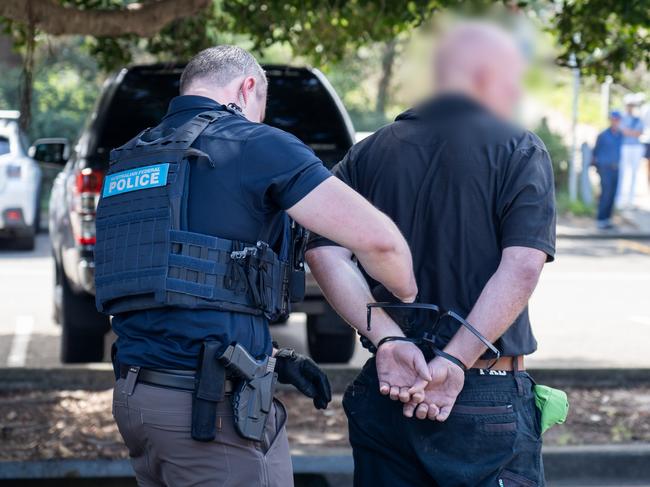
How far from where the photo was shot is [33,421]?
6062 millimetres

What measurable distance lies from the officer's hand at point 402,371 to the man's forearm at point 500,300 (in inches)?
3.5

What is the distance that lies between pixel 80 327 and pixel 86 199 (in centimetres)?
100

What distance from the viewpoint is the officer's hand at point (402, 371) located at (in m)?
2.84

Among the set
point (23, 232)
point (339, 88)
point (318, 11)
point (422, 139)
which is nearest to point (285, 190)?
point (422, 139)

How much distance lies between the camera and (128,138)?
711cm

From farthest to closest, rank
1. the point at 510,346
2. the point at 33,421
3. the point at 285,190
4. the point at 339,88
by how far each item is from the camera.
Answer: the point at 339,88
the point at 33,421
the point at 510,346
the point at 285,190

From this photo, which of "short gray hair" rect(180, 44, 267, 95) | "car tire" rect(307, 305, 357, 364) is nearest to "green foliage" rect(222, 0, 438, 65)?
"car tire" rect(307, 305, 357, 364)

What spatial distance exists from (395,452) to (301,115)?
4.64 metres

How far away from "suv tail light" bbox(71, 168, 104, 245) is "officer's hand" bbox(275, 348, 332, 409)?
3693 millimetres

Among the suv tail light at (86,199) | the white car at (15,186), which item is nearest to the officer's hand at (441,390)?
the suv tail light at (86,199)

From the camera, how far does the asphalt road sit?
8.73 m

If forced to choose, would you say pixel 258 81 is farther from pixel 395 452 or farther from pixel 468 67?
pixel 395 452

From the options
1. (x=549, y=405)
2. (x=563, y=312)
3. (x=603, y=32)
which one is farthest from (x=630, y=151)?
(x=549, y=405)

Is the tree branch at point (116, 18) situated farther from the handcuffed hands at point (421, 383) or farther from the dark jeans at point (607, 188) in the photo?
the dark jeans at point (607, 188)
